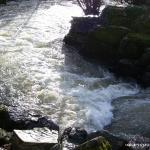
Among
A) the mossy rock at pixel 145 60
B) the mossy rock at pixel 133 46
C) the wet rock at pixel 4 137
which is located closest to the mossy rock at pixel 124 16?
the mossy rock at pixel 133 46

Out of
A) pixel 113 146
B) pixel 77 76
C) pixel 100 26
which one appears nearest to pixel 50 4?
pixel 100 26

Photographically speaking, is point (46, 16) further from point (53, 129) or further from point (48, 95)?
point (53, 129)

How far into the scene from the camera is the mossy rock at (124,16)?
16078 millimetres

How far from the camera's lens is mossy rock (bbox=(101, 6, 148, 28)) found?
16.1 meters

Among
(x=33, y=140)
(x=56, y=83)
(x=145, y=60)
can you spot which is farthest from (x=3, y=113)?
(x=145, y=60)

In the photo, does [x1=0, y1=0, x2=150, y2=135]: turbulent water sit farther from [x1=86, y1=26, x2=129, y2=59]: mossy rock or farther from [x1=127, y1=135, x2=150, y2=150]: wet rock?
[x1=127, y1=135, x2=150, y2=150]: wet rock

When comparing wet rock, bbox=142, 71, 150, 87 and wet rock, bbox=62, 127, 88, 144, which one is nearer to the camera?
wet rock, bbox=62, 127, 88, 144

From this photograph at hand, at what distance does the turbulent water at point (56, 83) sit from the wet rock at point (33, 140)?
1591mm

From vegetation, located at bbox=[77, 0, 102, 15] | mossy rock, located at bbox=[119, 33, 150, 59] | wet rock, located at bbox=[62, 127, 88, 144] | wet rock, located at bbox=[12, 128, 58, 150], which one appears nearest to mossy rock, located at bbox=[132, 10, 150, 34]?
mossy rock, located at bbox=[119, 33, 150, 59]

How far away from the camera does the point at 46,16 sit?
70.6 feet

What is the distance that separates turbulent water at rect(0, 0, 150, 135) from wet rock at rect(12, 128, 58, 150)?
5.22 feet

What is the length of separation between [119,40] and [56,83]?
3.31m

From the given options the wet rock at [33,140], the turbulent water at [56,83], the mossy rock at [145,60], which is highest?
the mossy rock at [145,60]

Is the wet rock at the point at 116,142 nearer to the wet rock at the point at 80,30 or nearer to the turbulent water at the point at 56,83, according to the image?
the turbulent water at the point at 56,83
